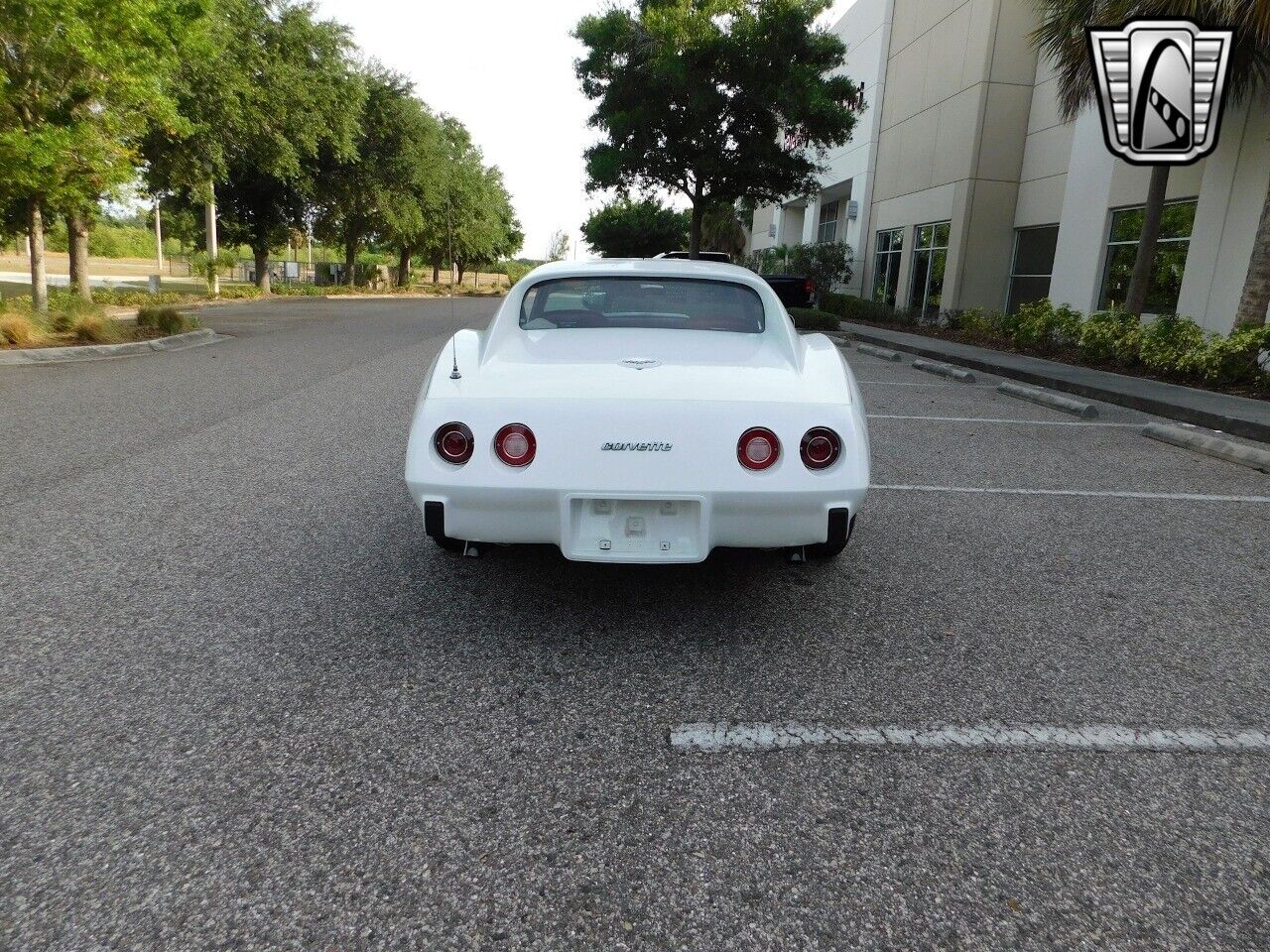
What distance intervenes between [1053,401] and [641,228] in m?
70.9

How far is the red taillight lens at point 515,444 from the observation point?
3.15 m

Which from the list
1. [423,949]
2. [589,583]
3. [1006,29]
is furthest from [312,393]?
[1006,29]

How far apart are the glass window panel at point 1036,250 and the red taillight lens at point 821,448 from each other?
19769 millimetres

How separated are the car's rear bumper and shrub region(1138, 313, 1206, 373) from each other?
35.6ft

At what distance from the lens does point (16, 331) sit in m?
12.1

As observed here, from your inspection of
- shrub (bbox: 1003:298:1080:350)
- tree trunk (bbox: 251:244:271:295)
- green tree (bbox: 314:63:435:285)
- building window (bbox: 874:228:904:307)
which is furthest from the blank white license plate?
tree trunk (bbox: 251:244:271:295)

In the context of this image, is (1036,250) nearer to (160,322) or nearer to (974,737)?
(160,322)

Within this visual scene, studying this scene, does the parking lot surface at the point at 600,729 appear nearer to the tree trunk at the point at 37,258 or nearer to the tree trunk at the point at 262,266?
the tree trunk at the point at 37,258

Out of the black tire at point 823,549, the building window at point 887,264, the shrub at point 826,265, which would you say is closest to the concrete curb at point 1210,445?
the black tire at point 823,549

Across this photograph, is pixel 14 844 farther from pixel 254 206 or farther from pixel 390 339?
pixel 254 206

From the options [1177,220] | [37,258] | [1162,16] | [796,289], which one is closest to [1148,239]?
[1177,220]

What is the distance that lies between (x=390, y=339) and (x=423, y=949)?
16.2 metres

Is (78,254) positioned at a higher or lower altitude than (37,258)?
higher

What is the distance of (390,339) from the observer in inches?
672
